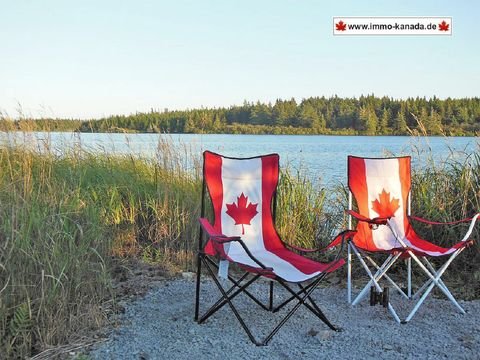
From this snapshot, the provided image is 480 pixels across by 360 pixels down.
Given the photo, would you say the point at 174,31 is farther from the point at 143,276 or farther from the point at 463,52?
the point at 143,276

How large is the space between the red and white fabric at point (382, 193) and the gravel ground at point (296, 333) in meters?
0.47

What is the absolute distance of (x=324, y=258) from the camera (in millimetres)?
3990

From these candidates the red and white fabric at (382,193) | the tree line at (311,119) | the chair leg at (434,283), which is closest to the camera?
the chair leg at (434,283)

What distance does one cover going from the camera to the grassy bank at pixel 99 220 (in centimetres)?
232

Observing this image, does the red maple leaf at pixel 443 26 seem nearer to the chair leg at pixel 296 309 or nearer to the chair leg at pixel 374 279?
the chair leg at pixel 374 279

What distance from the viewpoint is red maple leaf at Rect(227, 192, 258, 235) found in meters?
2.97

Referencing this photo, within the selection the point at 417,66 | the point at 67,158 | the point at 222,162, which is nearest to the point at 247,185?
the point at 222,162

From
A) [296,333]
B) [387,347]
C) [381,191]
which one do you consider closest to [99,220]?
[296,333]

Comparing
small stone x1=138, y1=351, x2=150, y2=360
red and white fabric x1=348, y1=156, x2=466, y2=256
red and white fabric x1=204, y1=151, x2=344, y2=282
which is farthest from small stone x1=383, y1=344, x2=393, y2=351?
small stone x1=138, y1=351, x2=150, y2=360

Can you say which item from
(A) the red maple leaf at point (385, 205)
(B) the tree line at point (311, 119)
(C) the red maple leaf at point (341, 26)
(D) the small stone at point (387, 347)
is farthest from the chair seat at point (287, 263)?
(C) the red maple leaf at point (341, 26)

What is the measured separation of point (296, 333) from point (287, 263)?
37 cm

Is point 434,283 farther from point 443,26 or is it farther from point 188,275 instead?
point 443,26

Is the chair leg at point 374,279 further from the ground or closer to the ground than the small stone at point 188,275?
further from the ground

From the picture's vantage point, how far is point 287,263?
8.70 feet
